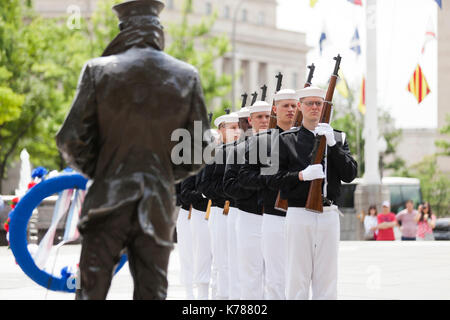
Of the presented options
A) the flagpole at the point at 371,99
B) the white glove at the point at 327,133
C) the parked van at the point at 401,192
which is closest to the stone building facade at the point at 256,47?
the parked van at the point at 401,192

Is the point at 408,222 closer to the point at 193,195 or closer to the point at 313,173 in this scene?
the point at 193,195

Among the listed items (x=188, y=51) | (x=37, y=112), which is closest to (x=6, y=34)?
(x=37, y=112)

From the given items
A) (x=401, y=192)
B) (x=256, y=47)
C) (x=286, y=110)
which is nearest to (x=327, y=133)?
(x=286, y=110)

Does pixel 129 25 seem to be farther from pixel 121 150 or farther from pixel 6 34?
pixel 6 34

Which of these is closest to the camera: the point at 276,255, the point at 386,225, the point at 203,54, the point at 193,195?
the point at 276,255

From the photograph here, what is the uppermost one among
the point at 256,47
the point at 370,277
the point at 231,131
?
the point at 256,47

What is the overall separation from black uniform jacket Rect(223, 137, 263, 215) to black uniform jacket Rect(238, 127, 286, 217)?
4.8 inches

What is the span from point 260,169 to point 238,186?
534mm

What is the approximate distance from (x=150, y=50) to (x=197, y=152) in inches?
28.9

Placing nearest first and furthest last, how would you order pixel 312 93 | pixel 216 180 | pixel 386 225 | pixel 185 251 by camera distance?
1. pixel 312 93
2. pixel 216 180
3. pixel 185 251
4. pixel 386 225

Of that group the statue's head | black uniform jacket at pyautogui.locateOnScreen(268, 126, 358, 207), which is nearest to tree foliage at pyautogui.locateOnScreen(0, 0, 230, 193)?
black uniform jacket at pyautogui.locateOnScreen(268, 126, 358, 207)

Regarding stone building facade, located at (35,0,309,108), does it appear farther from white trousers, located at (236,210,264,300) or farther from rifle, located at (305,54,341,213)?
rifle, located at (305,54,341,213)

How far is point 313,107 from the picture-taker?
8547 mm

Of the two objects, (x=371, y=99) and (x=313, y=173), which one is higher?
(x=371, y=99)
